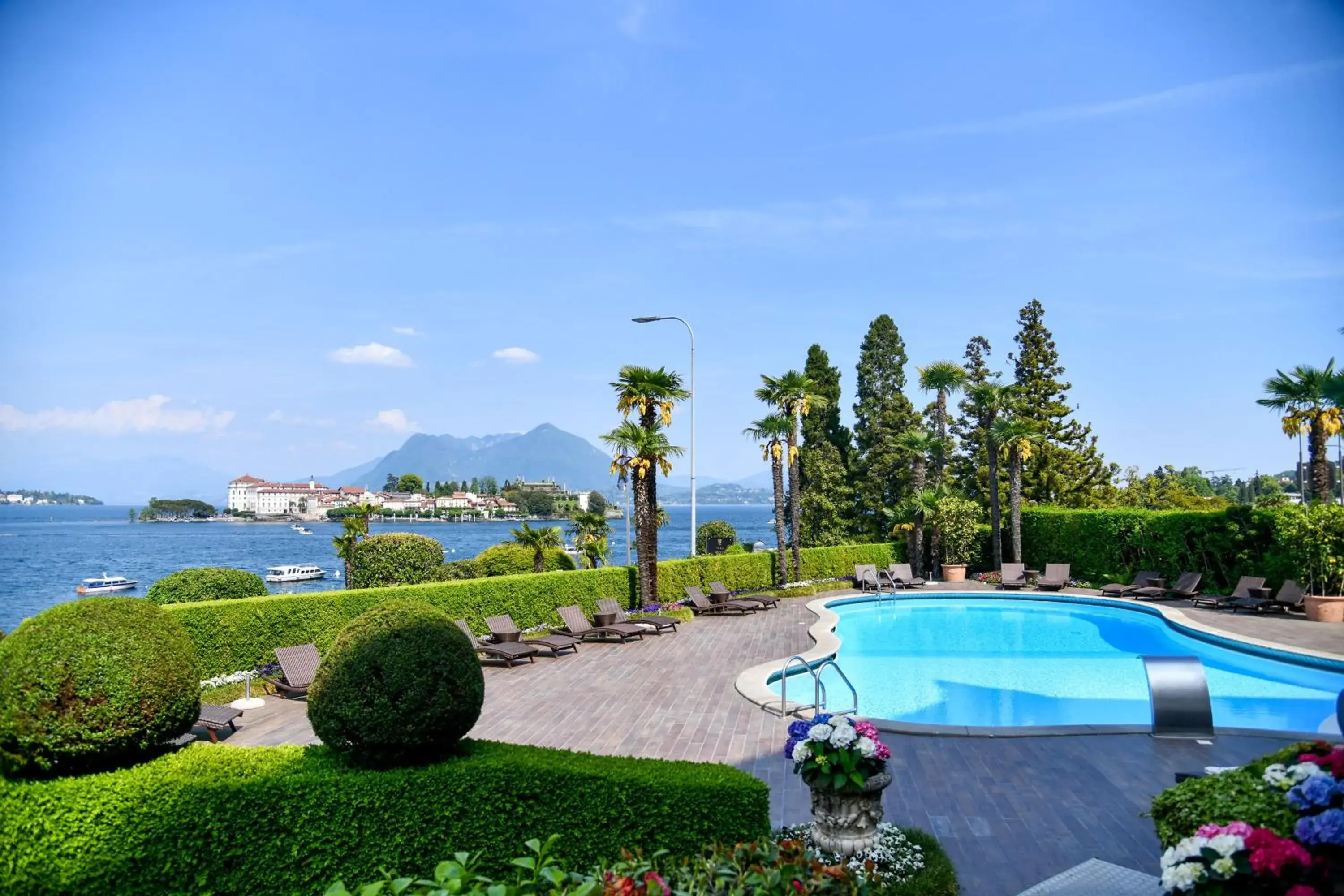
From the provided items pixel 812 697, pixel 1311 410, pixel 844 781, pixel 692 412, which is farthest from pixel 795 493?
pixel 844 781

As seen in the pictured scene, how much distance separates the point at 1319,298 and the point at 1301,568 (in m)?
9.05

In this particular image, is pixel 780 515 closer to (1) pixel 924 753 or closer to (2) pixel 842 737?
(1) pixel 924 753

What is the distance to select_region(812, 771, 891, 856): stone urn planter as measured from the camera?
18.8 feet

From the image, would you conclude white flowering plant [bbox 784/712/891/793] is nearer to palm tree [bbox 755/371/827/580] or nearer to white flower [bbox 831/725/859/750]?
white flower [bbox 831/725/859/750]

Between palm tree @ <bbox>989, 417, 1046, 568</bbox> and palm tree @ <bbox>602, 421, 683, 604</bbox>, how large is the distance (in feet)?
48.6

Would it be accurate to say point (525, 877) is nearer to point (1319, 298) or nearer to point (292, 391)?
point (1319, 298)

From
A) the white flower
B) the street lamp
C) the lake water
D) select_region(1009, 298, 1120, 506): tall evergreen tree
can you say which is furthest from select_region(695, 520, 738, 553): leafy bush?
the white flower

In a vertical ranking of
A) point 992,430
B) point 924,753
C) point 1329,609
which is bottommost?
point 924,753

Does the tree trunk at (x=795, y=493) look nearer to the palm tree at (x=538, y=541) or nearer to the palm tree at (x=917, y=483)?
the palm tree at (x=917, y=483)

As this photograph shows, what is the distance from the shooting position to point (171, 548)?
10881 cm

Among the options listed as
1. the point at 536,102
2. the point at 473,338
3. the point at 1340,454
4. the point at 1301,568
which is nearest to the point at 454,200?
the point at 536,102

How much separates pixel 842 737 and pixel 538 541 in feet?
74.5

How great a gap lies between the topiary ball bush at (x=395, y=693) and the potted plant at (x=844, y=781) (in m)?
2.72

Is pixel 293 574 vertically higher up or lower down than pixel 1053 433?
lower down
